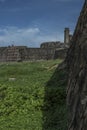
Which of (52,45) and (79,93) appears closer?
(79,93)

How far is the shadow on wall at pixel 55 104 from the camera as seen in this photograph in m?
8.27

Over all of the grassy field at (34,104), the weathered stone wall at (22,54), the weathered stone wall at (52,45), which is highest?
the weathered stone wall at (52,45)

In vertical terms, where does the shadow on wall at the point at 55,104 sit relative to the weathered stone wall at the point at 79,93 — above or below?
below

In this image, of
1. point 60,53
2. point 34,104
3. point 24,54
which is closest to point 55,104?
point 34,104

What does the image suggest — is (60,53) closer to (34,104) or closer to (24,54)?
(24,54)

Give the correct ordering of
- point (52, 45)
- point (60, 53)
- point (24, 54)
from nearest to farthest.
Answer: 1. point (60, 53)
2. point (24, 54)
3. point (52, 45)

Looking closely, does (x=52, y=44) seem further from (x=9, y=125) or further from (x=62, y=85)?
(x=9, y=125)

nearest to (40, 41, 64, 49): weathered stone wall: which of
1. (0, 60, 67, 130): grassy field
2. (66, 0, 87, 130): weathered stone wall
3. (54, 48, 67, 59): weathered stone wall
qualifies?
(54, 48, 67, 59): weathered stone wall

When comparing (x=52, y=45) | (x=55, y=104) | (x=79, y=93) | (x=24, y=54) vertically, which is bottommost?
(x=55, y=104)

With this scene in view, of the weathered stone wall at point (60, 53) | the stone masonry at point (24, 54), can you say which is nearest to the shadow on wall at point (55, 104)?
the weathered stone wall at point (60, 53)

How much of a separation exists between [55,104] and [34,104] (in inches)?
20.1

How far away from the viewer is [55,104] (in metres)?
9.72

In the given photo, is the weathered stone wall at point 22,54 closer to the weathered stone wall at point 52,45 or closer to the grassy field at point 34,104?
the weathered stone wall at point 52,45

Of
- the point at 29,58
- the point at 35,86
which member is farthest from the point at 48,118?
the point at 29,58
